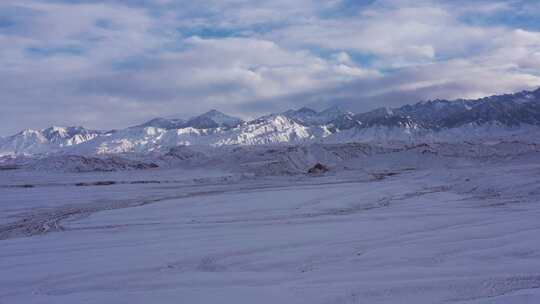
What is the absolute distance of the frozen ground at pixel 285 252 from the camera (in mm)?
8555

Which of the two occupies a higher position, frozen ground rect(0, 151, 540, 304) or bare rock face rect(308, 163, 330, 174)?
frozen ground rect(0, 151, 540, 304)

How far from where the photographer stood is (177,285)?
934cm

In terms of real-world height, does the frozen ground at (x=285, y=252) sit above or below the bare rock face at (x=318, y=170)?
above

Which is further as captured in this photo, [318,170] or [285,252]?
[318,170]

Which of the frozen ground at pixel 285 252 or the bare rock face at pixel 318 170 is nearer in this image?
the frozen ground at pixel 285 252

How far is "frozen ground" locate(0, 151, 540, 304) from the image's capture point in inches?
337

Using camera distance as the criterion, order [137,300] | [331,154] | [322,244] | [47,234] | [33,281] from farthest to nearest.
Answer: [331,154] < [47,234] < [322,244] < [33,281] < [137,300]

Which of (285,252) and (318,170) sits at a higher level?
(285,252)

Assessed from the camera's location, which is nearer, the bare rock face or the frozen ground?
the frozen ground

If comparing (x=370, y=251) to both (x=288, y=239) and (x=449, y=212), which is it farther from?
(x=449, y=212)

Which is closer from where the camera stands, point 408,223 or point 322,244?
point 322,244

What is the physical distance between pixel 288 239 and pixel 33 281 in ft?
19.6

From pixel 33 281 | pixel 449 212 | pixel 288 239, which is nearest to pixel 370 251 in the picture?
pixel 288 239

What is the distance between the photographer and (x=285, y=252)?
1195 centimetres
